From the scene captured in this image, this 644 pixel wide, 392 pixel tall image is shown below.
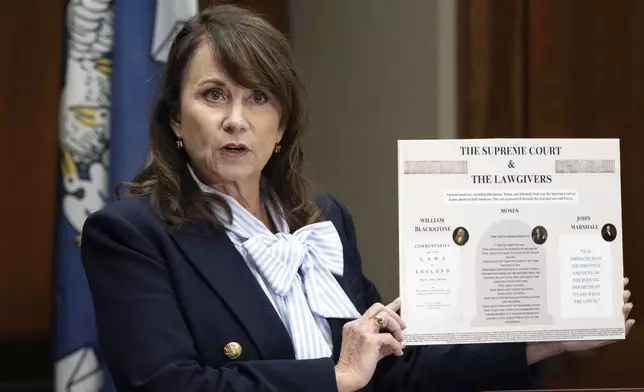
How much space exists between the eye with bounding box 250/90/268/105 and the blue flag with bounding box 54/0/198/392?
1.52 ft

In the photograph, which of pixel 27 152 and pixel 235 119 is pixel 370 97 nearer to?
pixel 27 152

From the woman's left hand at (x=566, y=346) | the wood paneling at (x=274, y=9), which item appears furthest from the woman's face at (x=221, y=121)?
the wood paneling at (x=274, y=9)

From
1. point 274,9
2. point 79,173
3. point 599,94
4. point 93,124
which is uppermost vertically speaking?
point 274,9

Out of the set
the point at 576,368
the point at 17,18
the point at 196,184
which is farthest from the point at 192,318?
the point at 576,368

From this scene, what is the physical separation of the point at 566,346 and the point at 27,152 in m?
1.30

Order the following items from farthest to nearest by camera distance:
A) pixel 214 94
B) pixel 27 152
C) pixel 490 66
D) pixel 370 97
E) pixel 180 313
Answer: pixel 370 97 → pixel 490 66 → pixel 27 152 → pixel 214 94 → pixel 180 313

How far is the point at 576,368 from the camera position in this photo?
2303 mm

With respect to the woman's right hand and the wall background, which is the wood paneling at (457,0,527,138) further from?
the woman's right hand

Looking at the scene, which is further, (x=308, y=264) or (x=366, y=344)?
(x=308, y=264)

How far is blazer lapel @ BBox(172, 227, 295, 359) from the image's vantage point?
4.30 feet

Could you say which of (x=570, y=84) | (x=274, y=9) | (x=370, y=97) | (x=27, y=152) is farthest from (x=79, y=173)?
(x=570, y=84)

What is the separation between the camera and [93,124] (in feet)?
5.98

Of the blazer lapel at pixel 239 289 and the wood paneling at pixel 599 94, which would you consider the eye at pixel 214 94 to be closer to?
the blazer lapel at pixel 239 289

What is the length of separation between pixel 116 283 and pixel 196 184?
0.24 metres
